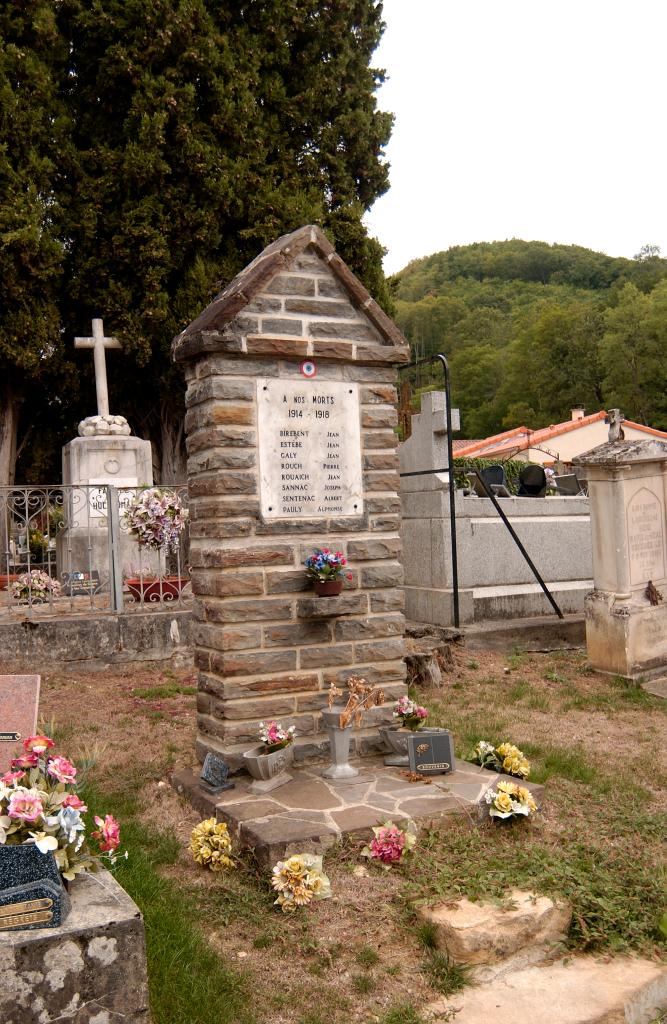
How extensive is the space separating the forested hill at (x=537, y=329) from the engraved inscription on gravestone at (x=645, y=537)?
3520 cm

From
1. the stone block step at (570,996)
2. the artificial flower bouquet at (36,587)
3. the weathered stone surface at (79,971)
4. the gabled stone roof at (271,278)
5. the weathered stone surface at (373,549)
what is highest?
the gabled stone roof at (271,278)

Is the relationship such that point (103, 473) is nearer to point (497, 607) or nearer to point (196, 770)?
point (497, 607)

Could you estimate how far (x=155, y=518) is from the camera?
8461 millimetres

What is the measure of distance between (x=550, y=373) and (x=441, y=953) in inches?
1867

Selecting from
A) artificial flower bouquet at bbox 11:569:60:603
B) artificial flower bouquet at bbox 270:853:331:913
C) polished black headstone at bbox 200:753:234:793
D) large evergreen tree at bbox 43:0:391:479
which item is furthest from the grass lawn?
large evergreen tree at bbox 43:0:391:479

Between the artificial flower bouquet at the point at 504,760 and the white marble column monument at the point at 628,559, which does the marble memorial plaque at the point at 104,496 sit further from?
the artificial flower bouquet at the point at 504,760

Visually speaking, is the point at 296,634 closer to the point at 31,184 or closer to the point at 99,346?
the point at 99,346

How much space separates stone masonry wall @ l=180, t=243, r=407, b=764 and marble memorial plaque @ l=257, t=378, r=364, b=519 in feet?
0.20

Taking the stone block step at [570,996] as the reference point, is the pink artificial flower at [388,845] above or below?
above

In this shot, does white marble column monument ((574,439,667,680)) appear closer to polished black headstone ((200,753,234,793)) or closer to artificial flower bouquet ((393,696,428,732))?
artificial flower bouquet ((393,696,428,732))

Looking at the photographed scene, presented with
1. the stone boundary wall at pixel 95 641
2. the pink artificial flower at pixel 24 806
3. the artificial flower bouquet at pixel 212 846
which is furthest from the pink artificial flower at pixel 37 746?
the stone boundary wall at pixel 95 641

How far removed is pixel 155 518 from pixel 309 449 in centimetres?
378

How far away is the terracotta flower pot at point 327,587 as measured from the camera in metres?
4.88

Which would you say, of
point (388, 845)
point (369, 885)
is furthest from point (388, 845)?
point (369, 885)
